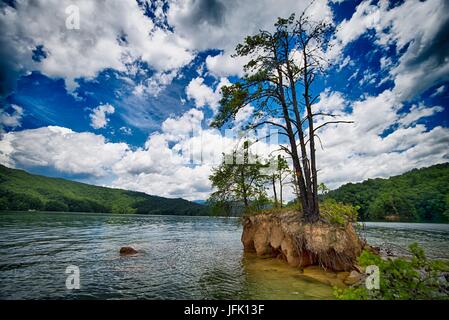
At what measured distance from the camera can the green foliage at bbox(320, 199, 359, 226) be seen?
40.2 ft

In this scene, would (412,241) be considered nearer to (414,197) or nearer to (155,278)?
(155,278)

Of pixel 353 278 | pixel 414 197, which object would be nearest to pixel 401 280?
pixel 353 278

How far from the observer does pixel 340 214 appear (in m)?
12.8

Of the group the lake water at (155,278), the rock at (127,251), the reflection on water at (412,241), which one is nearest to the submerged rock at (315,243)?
the lake water at (155,278)

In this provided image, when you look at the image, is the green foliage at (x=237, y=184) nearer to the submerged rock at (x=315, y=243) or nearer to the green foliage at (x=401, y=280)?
the submerged rock at (x=315, y=243)

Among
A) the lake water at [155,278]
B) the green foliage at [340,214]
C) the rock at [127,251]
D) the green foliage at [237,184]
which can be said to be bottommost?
the lake water at [155,278]

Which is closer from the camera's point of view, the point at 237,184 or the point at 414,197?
the point at 237,184

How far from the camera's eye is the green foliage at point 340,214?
12.3 metres
